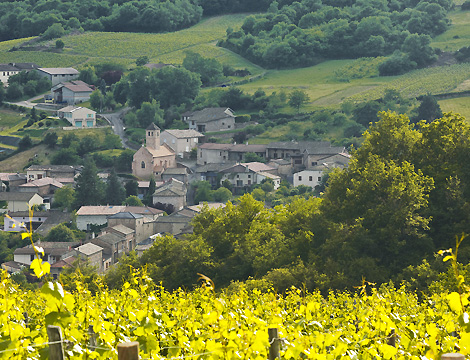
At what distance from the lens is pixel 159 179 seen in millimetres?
67625

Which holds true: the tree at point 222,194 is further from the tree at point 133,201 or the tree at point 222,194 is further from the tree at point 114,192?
the tree at point 114,192

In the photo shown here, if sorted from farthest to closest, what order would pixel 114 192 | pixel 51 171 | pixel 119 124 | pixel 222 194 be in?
pixel 119 124 → pixel 51 171 → pixel 114 192 → pixel 222 194

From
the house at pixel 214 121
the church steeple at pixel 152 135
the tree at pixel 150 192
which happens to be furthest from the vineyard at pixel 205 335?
the house at pixel 214 121

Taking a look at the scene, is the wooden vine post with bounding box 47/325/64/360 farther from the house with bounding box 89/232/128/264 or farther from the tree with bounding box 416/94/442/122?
the tree with bounding box 416/94/442/122

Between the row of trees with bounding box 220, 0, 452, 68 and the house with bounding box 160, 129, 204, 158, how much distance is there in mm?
25782

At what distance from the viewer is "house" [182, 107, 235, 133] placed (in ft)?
256

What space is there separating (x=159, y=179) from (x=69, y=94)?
2380 cm

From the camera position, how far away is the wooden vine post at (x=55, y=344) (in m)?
5.97

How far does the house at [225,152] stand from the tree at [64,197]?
43.5 ft

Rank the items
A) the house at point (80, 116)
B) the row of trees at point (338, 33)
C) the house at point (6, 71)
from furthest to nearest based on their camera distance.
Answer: the row of trees at point (338, 33) < the house at point (6, 71) < the house at point (80, 116)

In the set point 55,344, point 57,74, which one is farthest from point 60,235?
point 55,344

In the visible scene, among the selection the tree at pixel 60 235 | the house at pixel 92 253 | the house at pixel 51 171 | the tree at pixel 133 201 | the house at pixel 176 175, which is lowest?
the house at pixel 176 175

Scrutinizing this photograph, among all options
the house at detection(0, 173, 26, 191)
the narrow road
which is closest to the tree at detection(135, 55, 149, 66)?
the narrow road

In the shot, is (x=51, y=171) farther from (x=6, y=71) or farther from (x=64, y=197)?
(x=6, y=71)
